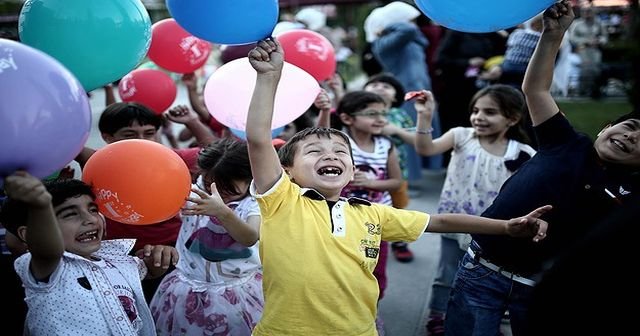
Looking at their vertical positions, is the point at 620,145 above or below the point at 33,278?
above

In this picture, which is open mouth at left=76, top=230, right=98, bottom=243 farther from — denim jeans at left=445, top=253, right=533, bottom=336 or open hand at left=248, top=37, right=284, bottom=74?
denim jeans at left=445, top=253, right=533, bottom=336

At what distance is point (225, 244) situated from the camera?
95.6 inches

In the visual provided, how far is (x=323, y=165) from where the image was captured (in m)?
2.05

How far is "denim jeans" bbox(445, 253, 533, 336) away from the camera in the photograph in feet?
7.75

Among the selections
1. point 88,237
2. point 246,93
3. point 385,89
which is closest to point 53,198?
point 88,237

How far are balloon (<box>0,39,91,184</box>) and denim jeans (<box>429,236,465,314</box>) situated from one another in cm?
236

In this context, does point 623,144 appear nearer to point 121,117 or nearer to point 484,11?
point 484,11

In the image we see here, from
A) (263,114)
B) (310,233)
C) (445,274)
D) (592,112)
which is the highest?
(263,114)

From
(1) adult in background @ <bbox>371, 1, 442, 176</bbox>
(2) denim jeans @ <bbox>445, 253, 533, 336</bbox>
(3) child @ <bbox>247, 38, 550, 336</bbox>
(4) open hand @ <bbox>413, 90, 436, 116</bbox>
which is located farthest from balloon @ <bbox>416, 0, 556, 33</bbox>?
(1) adult in background @ <bbox>371, 1, 442, 176</bbox>

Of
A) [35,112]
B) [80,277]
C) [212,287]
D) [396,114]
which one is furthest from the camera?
[396,114]

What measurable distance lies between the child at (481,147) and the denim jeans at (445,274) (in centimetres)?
11

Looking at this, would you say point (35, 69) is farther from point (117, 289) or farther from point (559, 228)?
point (559, 228)

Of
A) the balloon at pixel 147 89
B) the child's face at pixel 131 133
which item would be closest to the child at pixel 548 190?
the child's face at pixel 131 133

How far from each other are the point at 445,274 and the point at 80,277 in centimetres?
214
